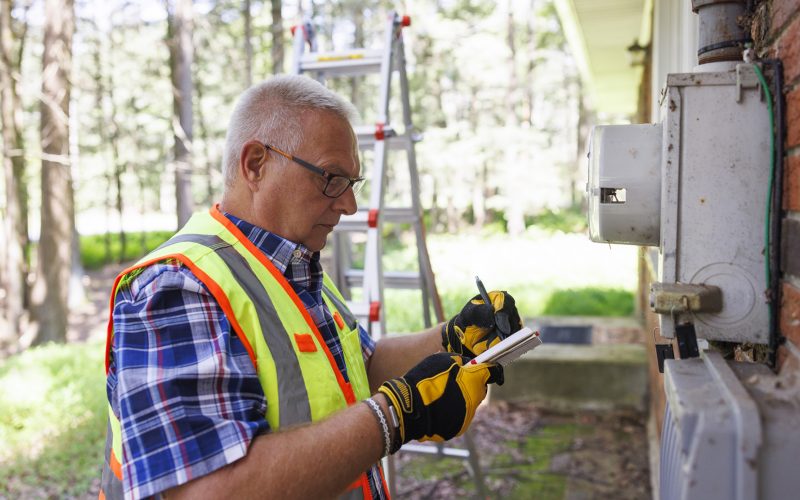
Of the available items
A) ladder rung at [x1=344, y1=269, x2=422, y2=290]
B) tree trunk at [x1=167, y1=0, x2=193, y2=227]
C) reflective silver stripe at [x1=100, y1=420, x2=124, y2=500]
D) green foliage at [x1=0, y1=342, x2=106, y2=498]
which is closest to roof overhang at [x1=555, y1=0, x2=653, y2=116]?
ladder rung at [x1=344, y1=269, x2=422, y2=290]

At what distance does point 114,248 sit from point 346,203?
29.1 m

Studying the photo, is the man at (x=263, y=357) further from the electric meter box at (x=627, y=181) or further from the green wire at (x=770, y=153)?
the green wire at (x=770, y=153)

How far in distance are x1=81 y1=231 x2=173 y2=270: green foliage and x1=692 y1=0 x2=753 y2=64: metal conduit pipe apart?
24.6m

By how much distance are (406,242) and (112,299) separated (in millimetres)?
20785

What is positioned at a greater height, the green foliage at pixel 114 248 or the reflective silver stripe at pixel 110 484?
the reflective silver stripe at pixel 110 484

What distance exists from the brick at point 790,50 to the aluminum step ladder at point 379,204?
216 cm

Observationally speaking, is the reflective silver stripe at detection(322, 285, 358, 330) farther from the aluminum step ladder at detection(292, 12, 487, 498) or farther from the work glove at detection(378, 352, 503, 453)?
the aluminum step ladder at detection(292, 12, 487, 498)

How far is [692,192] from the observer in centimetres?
130

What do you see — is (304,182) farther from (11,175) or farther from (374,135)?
(11,175)

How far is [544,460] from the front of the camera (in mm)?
4879

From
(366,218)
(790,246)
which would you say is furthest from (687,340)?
(366,218)

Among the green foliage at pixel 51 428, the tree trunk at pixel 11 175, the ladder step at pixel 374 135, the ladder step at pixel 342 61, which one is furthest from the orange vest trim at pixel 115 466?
the tree trunk at pixel 11 175

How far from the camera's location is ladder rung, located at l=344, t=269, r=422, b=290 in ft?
12.3

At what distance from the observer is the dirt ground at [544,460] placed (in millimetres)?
4379
